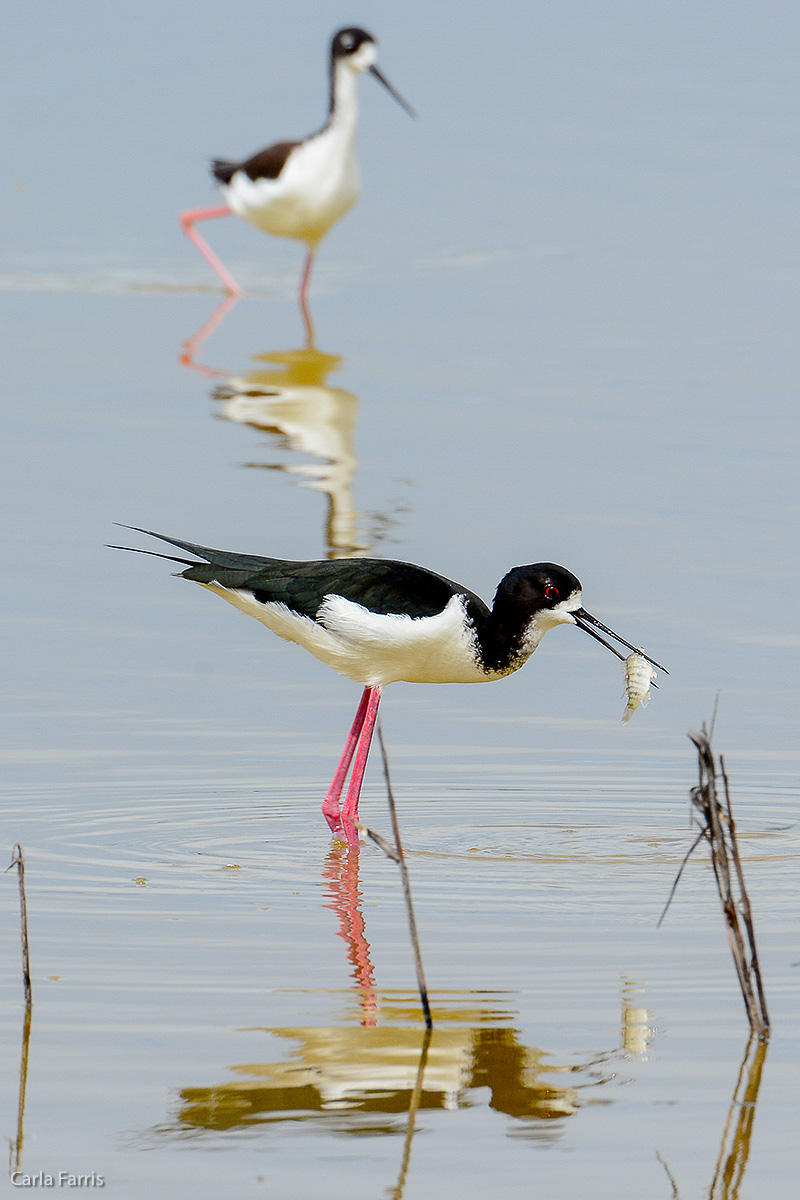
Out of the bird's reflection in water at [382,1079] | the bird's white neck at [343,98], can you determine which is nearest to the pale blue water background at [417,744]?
the bird's reflection in water at [382,1079]

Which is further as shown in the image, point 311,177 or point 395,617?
point 311,177

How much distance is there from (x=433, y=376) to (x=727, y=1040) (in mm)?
10521

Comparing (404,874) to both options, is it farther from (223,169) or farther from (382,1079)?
(223,169)

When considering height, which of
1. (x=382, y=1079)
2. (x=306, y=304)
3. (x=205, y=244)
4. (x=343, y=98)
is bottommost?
(x=306, y=304)

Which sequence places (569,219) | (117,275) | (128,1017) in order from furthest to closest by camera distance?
1. (569,219)
2. (117,275)
3. (128,1017)

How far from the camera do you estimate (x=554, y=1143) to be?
4.37 meters

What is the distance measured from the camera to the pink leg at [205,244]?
63.6 ft

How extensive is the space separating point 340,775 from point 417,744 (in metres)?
0.75

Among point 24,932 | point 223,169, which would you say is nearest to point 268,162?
point 223,169

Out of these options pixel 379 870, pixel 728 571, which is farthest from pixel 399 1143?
pixel 728 571

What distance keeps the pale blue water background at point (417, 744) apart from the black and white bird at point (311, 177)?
2.23 ft

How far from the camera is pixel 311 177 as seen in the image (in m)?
→ 18.7

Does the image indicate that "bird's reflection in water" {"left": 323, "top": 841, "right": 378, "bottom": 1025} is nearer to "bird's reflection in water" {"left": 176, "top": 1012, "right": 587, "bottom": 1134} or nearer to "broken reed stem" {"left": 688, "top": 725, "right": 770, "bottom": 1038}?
"bird's reflection in water" {"left": 176, "top": 1012, "right": 587, "bottom": 1134}

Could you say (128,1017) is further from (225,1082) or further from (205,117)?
(205,117)
